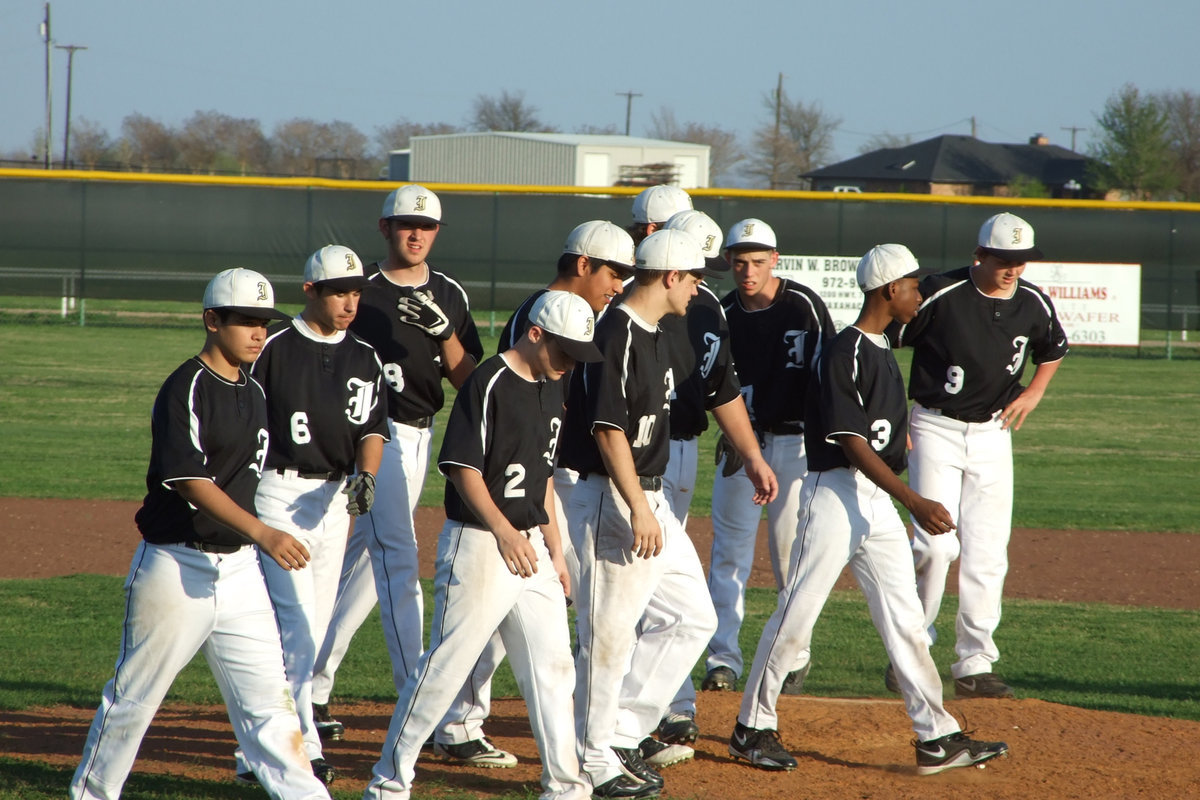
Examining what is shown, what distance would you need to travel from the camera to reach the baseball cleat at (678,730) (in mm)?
5043

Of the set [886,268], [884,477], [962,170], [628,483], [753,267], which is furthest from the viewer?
[962,170]

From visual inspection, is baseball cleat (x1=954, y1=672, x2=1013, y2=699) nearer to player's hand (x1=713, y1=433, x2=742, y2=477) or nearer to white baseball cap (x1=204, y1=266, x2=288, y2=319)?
player's hand (x1=713, y1=433, x2=742, y2=477)

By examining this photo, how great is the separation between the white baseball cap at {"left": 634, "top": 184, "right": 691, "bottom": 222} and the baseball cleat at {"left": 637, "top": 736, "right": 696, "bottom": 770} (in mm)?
2288

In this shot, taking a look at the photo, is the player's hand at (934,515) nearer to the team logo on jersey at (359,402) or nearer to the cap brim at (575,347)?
the cap brim at (575,347)

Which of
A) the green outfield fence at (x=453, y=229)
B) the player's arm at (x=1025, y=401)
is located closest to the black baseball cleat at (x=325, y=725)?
the player's arm at (x=1025, y=401)

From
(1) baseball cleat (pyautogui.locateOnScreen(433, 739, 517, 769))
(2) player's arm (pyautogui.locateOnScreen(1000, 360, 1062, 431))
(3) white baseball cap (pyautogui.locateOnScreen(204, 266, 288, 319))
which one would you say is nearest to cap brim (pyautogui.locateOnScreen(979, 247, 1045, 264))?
(2) player's arm (pyautogui.locateOnScreen(1000, 360, 1062, 431))

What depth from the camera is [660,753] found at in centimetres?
482

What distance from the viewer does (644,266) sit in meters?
4.52

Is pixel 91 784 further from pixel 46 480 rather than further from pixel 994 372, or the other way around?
pixel 46 480

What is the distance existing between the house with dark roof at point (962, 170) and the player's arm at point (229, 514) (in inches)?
2256

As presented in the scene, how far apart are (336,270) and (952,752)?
2.96 meters

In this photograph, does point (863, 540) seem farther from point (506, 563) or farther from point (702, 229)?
point (506, 563)

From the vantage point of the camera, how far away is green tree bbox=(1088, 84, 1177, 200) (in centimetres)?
5522

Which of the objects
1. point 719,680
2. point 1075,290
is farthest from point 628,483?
point 1075,290
